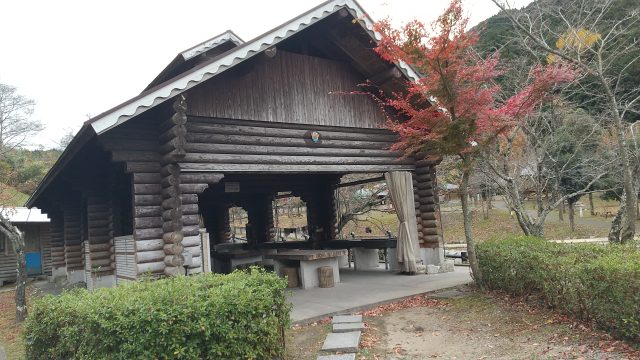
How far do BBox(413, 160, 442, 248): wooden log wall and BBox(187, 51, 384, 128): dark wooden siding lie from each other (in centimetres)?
195

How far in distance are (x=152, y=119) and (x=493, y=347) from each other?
687 cm

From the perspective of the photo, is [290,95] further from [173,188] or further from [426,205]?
[426,205]

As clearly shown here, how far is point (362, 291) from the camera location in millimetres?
9727

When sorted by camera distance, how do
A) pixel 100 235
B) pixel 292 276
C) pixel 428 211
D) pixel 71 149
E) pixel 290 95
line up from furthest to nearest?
1. pixel 100 235
2. pixel 428 211
3. pixel 292 276
4. pixel 290 95
5. pixel 71 149

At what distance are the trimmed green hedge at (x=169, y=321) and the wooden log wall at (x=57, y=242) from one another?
1534cm

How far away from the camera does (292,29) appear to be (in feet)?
27.9

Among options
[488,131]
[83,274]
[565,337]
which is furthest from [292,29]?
[83,274]

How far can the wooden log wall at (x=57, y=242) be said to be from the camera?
1866 cm

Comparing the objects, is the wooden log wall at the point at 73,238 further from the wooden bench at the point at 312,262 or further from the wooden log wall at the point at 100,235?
the wooden bench at the point at 312,262

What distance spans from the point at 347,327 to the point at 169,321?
3.15 metres

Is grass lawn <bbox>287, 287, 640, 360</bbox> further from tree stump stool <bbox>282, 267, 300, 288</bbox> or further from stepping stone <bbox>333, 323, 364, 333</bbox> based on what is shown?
tree stump stool <bbox>282, 267, 300, 288</bbox>

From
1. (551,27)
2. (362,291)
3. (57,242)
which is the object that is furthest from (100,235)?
(551,27)

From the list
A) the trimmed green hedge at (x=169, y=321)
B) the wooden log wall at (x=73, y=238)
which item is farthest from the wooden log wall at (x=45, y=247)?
the trimmed green hedge at (x=169, y=321)

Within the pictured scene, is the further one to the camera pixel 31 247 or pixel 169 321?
pixel 31 247
